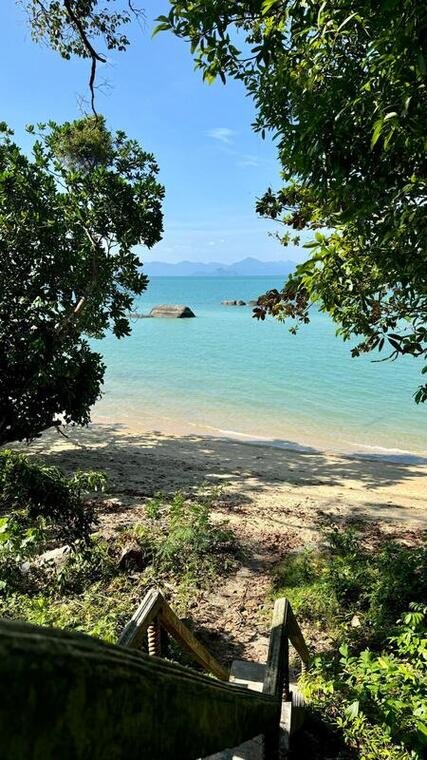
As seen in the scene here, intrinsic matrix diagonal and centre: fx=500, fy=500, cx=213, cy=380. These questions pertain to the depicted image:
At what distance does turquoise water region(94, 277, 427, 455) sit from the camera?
66.0 feet

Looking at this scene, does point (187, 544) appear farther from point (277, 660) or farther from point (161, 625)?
point (277, 660)

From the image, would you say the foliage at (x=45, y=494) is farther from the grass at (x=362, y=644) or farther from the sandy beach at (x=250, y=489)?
the grass at (x=362, y=644)

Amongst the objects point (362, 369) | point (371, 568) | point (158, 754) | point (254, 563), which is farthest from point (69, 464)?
point (362, 369)

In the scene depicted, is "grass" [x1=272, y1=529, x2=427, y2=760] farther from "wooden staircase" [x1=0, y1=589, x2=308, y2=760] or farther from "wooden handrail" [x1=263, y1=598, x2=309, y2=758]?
"wooden staircase" [x1=0, y1=589, x2=308, y2=760]

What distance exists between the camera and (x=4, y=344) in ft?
19.0

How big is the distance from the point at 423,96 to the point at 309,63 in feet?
5.93

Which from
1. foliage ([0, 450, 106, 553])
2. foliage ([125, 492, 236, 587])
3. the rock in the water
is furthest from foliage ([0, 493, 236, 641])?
the rock in the water

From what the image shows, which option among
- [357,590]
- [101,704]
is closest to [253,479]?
[357,590]

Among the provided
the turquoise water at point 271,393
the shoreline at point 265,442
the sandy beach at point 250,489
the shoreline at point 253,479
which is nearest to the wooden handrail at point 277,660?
the sandy beach at point 250,489

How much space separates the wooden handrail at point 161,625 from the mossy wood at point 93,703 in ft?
7.82

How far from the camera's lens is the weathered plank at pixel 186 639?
11.8 feet

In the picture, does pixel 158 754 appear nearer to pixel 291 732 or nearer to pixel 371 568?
pixel 291 732

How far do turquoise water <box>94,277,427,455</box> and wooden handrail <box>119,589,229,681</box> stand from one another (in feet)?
48.3

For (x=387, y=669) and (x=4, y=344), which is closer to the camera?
(x=387, y=669)
